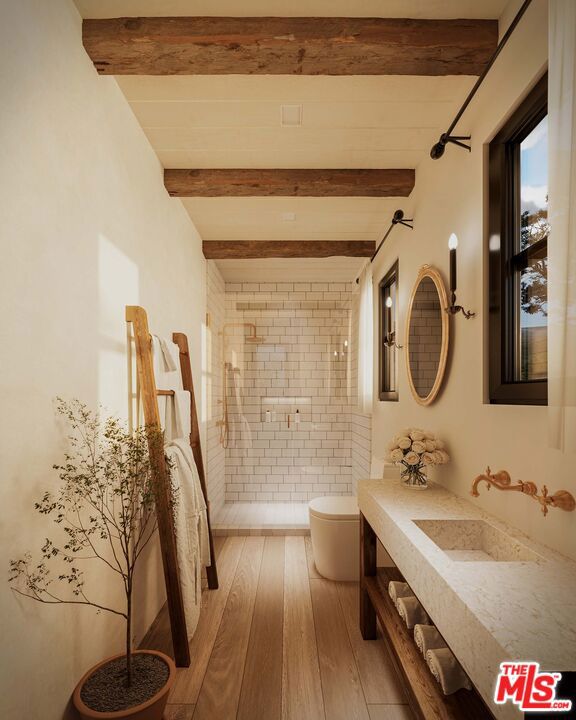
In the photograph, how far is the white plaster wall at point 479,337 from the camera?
4.72ft

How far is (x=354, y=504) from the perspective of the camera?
3225mm

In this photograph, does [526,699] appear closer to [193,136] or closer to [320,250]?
[193,136]

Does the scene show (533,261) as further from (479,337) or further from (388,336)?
(388,336)

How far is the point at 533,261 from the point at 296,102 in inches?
50.9

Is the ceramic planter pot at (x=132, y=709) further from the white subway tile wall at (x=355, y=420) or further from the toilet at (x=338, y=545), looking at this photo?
the white subway tile wall at (x=355, y=420)

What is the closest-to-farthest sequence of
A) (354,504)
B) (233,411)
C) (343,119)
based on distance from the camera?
1. (343,119)
2. (354,504)
3. (233,411)

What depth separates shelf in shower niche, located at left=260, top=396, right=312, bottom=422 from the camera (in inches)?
176

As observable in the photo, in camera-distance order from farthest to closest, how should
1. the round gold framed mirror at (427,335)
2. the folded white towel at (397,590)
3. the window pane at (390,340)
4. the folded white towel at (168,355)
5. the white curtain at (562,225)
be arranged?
the window pane at (390,340) < the folded white towel at (168,355) < the round gold framed mirror at (427,335) < the folded white towel at (397,590) < the white curtain at (562,225)

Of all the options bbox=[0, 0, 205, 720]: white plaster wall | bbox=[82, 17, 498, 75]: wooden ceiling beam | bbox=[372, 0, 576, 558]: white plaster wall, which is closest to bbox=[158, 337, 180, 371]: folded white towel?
bbox=[0, 0, 205, 720]: white plaster wall

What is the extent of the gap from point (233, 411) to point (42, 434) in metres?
3.06

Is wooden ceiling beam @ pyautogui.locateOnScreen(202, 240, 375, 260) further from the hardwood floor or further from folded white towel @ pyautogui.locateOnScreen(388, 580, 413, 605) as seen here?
folded white towel @ pyautogui.locateOnScreen(388, 580, 413, 605)

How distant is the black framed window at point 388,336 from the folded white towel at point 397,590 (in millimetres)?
1503

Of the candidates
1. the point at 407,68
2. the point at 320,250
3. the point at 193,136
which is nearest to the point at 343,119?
the point at 407,68

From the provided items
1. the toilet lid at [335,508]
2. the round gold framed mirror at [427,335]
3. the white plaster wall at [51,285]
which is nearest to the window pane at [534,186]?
the round gold framed mirror at [427,335]
